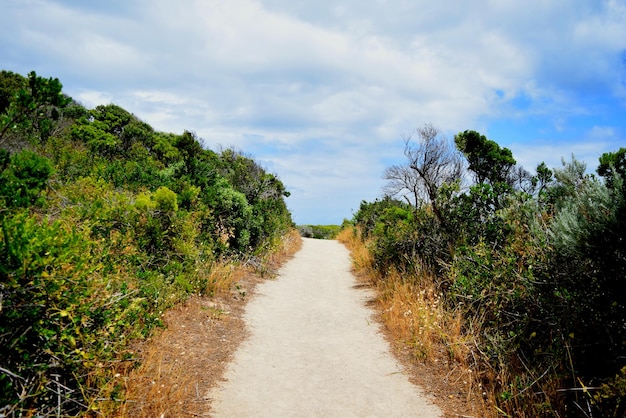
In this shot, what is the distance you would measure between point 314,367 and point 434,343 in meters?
1.89

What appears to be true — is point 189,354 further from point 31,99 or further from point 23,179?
point 31,99

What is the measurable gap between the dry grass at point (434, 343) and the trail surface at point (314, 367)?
263 millimetres

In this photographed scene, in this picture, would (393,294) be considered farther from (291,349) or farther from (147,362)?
(147,362)

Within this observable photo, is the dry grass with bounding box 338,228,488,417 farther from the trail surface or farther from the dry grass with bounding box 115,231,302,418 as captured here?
the dry grass with bounding box 115,231,302,418

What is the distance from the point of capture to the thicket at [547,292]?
387 cm

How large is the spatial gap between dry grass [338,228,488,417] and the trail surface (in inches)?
10.3

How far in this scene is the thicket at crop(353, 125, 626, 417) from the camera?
387 cm

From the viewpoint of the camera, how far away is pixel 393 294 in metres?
8.56

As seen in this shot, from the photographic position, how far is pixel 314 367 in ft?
18.5

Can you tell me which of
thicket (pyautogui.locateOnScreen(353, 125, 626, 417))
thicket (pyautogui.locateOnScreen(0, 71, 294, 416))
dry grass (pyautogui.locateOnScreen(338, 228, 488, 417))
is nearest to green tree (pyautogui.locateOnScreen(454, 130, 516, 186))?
thicket (pyautogui.locateOnScreen(353, 125, 626, 417))

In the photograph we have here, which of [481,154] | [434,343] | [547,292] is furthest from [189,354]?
[481,154]

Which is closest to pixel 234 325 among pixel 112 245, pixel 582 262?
pixel 112 245

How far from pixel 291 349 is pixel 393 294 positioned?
301 cm

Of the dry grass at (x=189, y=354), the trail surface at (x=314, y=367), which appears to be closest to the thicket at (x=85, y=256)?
the dry grass at (x=189, y=354)
